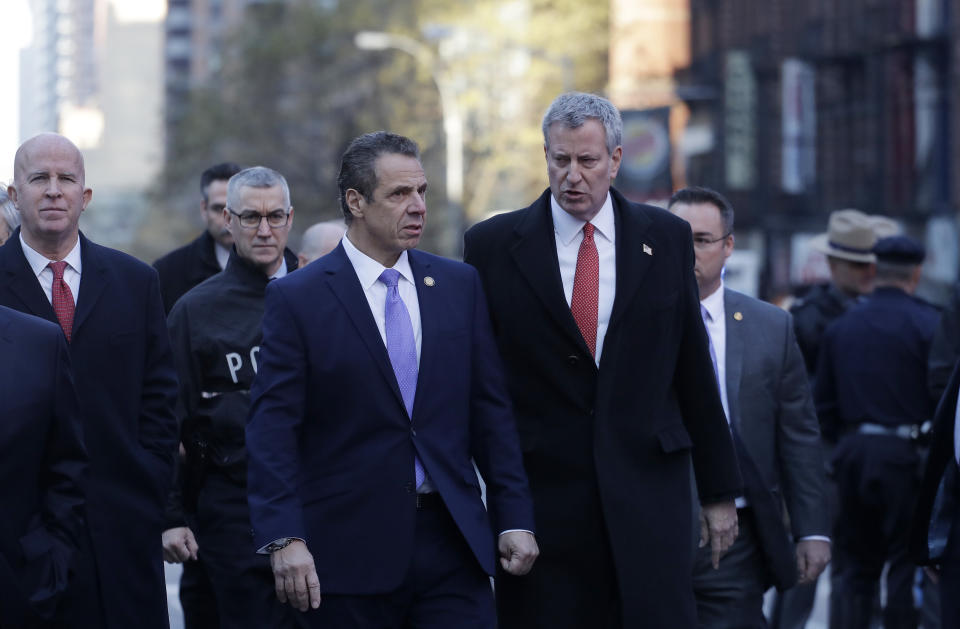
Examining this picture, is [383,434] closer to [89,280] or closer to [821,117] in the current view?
[89,280]

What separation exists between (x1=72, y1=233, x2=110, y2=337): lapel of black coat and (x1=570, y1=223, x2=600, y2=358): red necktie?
5.64ft

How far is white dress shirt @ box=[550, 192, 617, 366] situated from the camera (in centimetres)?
590

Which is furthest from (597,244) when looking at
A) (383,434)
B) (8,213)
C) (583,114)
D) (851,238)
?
(851,238)

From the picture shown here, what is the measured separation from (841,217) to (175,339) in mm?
4525

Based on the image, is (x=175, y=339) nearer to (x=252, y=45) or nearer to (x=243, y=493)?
(x=243, y=493)

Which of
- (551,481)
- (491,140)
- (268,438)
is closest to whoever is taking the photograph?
(268,438)

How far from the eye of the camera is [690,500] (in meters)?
5.99

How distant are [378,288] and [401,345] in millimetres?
228

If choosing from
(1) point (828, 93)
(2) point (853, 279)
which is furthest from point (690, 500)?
(1) point (828, 93)

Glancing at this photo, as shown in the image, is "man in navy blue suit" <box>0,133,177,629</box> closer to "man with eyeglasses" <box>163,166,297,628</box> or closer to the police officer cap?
"man with eyeglasses" <box>163,166,297,628</box>

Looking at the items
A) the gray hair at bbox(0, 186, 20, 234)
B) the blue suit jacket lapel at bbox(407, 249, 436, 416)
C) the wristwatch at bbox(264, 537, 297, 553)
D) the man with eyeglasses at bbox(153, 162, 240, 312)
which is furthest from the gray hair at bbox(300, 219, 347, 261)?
the wristwatch at bbox(264, 537, 297, 553)

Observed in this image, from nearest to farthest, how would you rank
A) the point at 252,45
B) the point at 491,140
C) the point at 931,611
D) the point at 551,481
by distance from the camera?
the point at 551,481 < the point at 931,611 < the point at 491,140 < the point at 252,45

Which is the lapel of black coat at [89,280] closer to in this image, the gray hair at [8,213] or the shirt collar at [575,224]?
the gray hair at [8,213]

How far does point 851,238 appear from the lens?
10141mm
